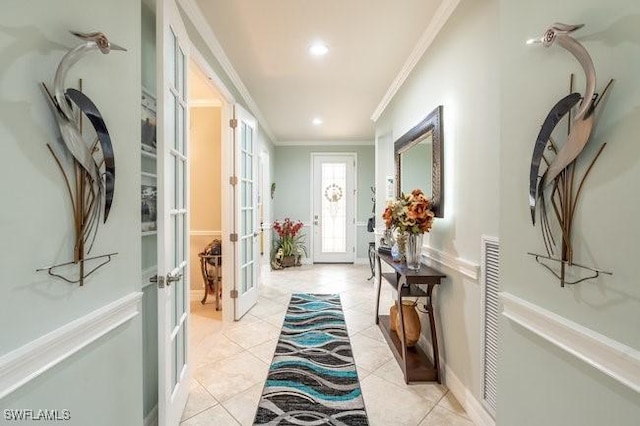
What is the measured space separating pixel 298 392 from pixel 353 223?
4.66 meters

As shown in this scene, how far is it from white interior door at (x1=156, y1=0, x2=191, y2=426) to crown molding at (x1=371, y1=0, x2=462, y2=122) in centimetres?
166

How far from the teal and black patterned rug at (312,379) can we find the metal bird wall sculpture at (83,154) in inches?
54.6

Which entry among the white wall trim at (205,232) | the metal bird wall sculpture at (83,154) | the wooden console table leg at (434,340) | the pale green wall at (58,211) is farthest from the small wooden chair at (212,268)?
the metal bird wall sculpture at (83,154)

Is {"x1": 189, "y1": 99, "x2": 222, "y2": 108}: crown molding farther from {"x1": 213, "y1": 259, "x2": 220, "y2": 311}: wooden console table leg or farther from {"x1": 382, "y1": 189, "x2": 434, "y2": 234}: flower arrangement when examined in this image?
{"x1": 382, "y1": 189, "x2": 434, "y2": 234}: flower arrangement

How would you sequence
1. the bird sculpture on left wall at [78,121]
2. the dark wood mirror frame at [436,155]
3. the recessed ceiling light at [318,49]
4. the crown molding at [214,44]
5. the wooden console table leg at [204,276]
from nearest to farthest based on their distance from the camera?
the bird sculpture on left wall at [78,121] < the crown molding at [214,44] < the dark wood mirror frame at [436,155] < the recessed ceiling light at [318,49] < the wooden console table leg at [204,276]

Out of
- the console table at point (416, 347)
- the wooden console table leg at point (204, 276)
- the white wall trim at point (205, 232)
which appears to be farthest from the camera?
the white wall trim at point (205, 232)

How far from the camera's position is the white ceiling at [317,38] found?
200 cm

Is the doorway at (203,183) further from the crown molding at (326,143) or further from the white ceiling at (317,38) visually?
the crown molding at (326,143)

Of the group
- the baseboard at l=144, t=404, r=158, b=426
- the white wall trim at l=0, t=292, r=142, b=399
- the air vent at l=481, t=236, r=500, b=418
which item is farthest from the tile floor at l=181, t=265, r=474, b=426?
the white wall trim at l=0, t=292, r=142, b=399

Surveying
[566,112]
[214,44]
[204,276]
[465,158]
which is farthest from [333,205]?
[566,112]

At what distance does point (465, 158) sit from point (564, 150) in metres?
1.05

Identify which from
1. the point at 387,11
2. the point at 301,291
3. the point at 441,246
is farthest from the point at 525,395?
the point at 301,291

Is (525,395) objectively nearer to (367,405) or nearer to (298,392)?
(367,405)

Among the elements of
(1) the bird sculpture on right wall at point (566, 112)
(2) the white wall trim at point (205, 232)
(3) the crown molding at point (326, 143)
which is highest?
(3) the crown molding at point (326, 143)
